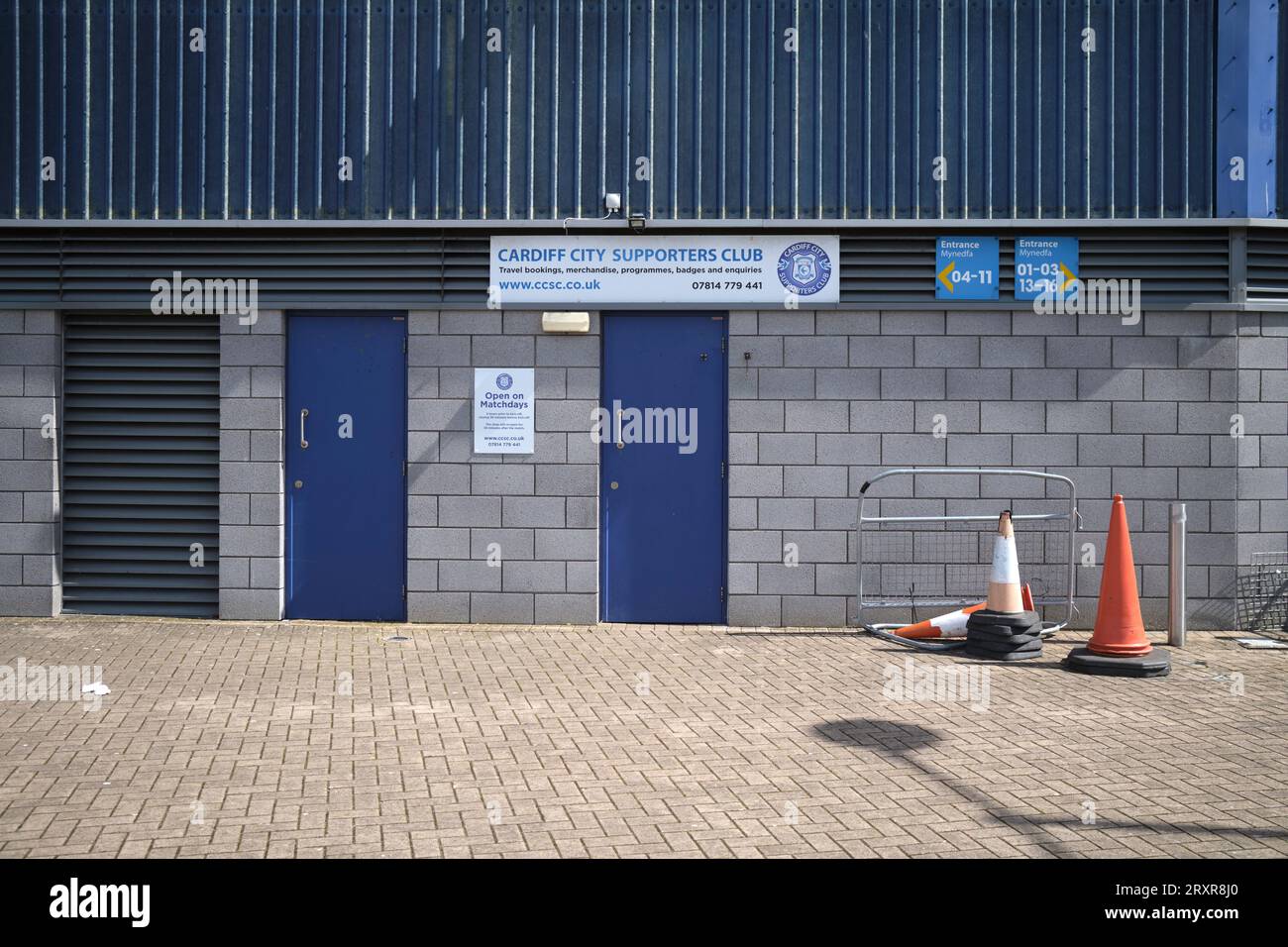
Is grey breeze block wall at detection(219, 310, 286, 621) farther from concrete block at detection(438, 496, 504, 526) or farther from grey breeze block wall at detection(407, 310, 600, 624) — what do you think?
concrete block at detection(438, 496, 504, 526)

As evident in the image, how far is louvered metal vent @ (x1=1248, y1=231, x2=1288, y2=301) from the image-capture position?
416 inches

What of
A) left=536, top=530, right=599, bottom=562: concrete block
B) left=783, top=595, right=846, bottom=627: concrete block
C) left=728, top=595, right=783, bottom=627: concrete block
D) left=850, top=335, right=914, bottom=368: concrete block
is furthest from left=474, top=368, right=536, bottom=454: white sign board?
left=850, top=335, right=914, bottom=368: concrete block

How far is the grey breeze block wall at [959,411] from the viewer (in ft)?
34.7

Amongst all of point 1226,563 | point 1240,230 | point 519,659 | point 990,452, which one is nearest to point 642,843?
point 519,659


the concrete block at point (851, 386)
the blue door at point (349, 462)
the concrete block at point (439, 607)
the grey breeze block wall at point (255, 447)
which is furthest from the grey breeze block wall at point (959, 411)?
the grey breeze block wall at point (255, 447)

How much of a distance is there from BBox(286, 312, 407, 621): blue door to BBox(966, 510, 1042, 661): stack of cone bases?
5.07 metres

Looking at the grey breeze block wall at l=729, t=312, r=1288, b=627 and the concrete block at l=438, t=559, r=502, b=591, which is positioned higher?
the grey breeze block wall at l=729, t=312, r=1288, b=627

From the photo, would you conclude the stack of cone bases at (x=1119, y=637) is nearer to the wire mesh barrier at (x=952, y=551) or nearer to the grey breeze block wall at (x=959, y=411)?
the wire mesh barrier at (x=952, y=551)

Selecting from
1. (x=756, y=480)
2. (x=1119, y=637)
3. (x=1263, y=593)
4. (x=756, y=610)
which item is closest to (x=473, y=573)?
(x=756, y=610)

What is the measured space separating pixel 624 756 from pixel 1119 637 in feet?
14.0

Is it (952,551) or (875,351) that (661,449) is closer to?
(875,351)

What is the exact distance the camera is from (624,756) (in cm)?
636

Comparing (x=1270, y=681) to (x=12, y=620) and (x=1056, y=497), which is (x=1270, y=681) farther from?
(x=12, y=620)

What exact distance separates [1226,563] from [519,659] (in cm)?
639
